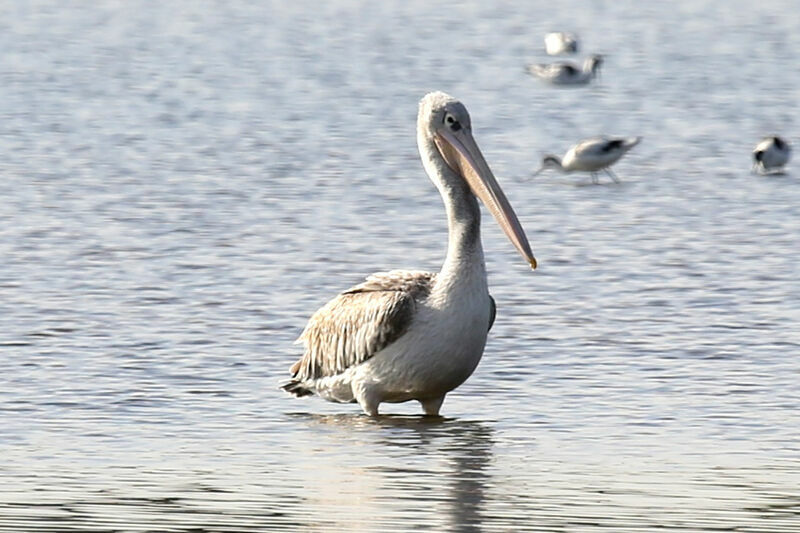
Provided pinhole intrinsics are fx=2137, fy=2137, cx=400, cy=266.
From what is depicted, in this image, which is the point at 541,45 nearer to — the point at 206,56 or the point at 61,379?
the point at 206,56

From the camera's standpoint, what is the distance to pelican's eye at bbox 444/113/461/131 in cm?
847

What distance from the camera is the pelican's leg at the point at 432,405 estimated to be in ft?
26.9

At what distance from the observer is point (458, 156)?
8.41m

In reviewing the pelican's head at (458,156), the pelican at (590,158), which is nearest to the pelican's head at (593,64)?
the pelican at (590,158)

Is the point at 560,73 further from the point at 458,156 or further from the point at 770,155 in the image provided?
the point at 458,156

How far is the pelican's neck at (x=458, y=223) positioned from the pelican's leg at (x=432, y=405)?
49 centimetres

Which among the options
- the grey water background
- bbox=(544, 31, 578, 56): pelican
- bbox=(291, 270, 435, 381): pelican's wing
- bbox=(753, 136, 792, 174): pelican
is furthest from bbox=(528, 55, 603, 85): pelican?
bbox=(291, 270, 435, 381): pelican's wing

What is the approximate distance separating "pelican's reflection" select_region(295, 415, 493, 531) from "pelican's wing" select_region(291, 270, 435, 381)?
0.77 ft

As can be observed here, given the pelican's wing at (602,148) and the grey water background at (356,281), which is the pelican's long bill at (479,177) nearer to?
the grey water background at (356,281)

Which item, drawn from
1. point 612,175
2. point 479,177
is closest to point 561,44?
point 612,175

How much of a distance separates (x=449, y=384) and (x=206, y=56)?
21.2 metres

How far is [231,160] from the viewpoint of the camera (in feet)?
56.6

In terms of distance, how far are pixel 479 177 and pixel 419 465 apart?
4.93 ft

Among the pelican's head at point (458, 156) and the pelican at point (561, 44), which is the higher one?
the pelican's head at point (458, 156)
